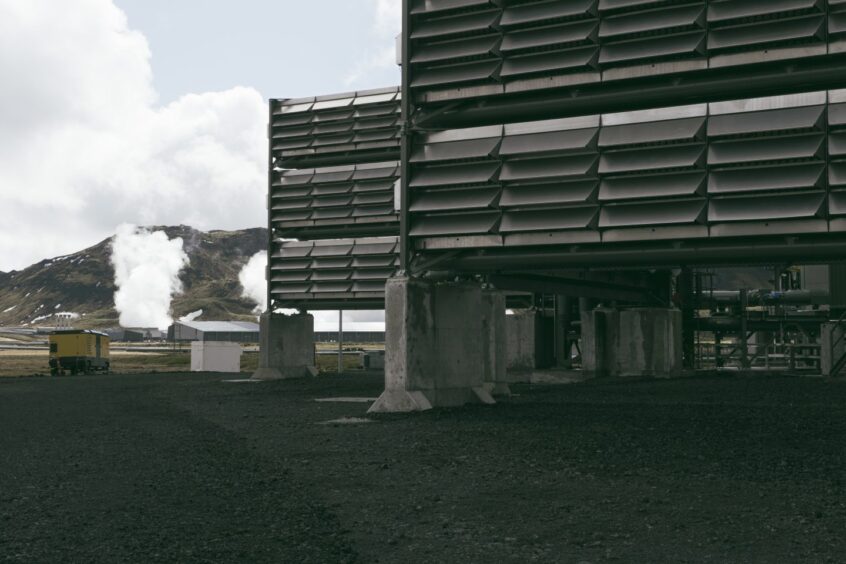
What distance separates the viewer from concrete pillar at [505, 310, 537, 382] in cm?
4609

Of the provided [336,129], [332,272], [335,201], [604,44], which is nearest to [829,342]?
[332,272]

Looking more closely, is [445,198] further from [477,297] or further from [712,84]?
[712,84]

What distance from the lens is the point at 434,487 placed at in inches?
468

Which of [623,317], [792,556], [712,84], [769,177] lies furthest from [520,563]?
[623,317]

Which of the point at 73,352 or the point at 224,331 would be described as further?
the point at 224,331

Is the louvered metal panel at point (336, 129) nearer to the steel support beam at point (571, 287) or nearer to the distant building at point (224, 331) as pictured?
the steel support beam at point (571, 287)

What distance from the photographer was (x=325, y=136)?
4628cm

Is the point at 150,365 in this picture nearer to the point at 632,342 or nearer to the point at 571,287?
the point at 632,342

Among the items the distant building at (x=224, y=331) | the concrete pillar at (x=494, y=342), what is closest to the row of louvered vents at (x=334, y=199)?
Answer: the concrete pillar at (x=494, y=342)

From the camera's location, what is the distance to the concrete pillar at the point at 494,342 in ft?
98.6

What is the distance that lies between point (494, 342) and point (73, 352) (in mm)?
41788

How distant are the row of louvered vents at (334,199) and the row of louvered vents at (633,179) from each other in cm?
2050

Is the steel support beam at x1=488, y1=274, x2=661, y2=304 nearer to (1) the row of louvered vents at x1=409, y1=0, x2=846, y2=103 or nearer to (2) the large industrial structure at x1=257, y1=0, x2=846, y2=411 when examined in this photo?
(2) the large industrial structure at x1=257, y1=0, x2=846, y2=411

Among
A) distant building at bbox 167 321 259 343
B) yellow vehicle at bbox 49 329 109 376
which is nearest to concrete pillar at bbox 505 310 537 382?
yellow vehicle at bbox 49 329 109 376
